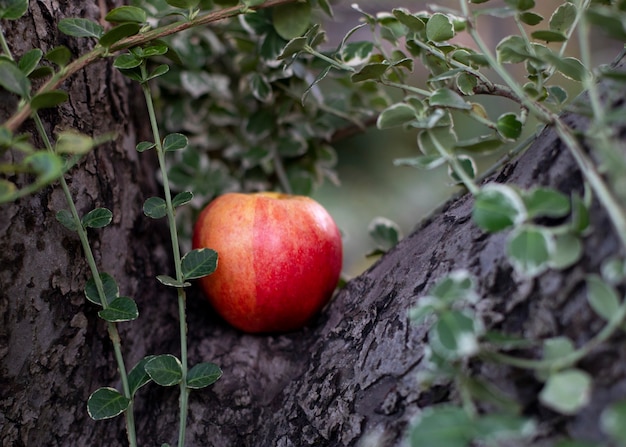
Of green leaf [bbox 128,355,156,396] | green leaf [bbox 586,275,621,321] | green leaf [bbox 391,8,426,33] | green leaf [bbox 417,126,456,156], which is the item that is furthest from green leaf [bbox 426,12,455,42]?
green leaf [bbox 128,355,156,396]

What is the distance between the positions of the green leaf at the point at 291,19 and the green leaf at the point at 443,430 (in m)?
0.51

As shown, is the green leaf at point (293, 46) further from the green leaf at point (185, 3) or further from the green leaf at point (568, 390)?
the green leaf at point (568, 390)

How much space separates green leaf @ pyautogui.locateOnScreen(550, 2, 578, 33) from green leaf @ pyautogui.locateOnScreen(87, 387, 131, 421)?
1.83 feet

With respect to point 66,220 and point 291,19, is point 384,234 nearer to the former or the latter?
point 291,19

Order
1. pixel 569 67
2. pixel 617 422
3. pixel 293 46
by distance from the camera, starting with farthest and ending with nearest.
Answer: pixel 293 46 < pixel 569 67 < pixel 617 422

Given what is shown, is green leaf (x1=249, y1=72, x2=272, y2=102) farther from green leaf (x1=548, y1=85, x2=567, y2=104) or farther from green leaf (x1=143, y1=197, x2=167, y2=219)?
green leaf (x1=548, y1=85, x2=567, y2=104)

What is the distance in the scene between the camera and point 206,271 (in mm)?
579

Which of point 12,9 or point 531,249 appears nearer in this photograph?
point 531,249

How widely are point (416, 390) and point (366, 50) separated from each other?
423mm

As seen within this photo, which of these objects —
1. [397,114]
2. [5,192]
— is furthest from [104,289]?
[397,114]

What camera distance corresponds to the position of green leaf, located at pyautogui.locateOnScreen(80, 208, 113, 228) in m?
0.54

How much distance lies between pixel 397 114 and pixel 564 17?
21 cm

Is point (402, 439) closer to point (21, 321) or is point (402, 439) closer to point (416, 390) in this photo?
point (416, 390)

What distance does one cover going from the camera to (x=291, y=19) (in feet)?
2.28
